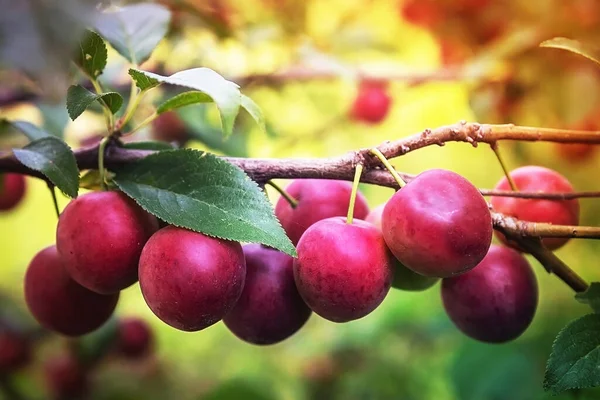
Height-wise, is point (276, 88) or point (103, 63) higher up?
point (103, 63)

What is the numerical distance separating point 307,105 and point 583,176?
826 millimetres

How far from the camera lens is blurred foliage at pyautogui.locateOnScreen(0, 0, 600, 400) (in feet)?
4.29

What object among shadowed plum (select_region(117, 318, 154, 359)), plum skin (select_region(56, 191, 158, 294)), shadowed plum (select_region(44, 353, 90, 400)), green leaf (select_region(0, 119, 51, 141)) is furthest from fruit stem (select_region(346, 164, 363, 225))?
shadowed plum (select_region(44, 353, 90, 400))

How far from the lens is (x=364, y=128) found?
1.90 m

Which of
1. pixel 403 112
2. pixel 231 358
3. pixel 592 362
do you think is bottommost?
pixel 231 358

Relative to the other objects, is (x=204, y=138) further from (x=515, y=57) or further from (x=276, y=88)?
(x=515, y=57)

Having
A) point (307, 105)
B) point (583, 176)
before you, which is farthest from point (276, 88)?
point (583, 176)

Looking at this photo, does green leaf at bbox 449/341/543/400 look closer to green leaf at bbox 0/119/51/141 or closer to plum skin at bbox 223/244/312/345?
plum skin at bbox 223/244/312/345

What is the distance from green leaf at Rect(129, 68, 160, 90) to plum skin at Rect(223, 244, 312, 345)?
21 cm

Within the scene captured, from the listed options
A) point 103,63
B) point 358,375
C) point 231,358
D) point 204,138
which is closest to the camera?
point 103,63

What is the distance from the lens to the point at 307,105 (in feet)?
6.17

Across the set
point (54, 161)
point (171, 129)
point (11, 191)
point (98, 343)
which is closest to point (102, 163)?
point (54, 161)

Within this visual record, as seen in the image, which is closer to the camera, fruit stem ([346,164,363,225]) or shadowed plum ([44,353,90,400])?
fruit stem ([346,164,363,225])

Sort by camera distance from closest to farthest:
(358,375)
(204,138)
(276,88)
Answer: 1. (204,138)
2. (276,88)
3. (358,375)
